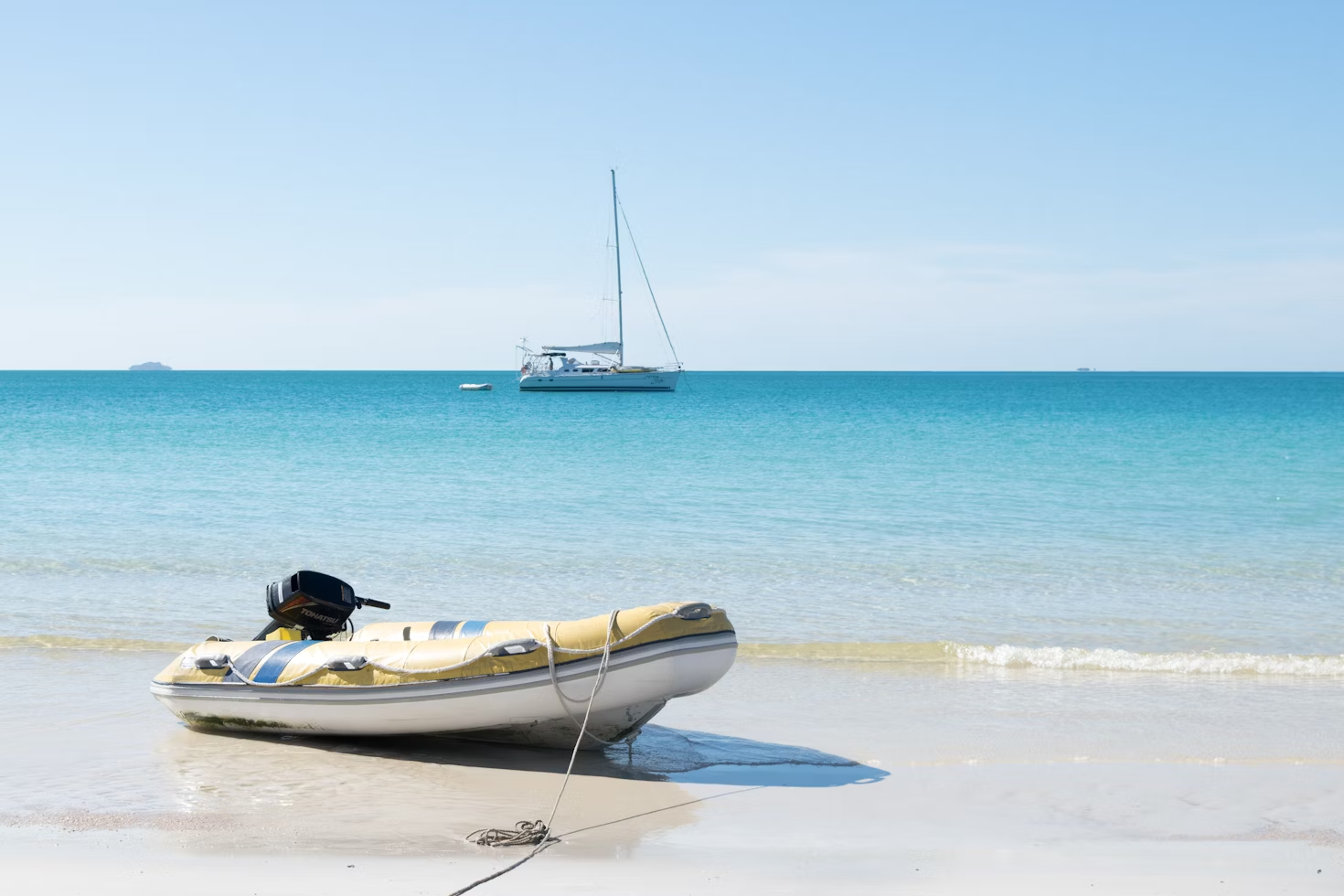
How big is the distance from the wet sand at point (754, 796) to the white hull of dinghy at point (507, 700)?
0.17 meters

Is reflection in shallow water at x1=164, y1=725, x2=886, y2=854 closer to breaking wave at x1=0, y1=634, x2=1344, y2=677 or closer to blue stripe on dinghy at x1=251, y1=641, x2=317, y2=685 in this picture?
blue stripe on dinghy at x1=251, y1=641, x2=317, y2=685

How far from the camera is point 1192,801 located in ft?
17.6

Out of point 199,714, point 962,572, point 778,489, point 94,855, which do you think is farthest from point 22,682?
point 778,489

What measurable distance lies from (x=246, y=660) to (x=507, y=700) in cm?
158

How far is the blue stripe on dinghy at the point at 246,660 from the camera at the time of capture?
6316 millimetres

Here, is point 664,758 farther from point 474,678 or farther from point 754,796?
point 474,678

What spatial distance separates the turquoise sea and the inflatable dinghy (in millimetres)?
2915

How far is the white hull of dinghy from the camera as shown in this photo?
5.71 metres

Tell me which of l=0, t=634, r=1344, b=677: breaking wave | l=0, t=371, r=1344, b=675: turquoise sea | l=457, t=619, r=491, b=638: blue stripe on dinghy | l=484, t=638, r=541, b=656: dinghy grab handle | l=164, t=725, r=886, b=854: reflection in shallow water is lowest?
l=164, t=725, r=886, b=854: reflection in shallow water

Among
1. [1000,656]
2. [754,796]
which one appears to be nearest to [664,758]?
[754,796]

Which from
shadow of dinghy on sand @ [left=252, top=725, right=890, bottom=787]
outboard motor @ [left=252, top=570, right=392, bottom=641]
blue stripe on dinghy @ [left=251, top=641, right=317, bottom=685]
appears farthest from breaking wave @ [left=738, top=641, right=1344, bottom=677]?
blue stripe on dinghy @ [left=251, top=641, right=317, bottom=685]

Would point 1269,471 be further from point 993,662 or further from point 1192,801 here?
point 1192,801

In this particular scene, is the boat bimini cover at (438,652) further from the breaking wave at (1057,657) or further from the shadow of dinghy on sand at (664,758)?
the breaking wave at (1057,657)

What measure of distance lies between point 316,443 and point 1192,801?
91.9 feet
